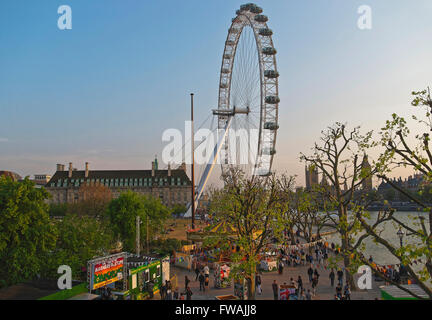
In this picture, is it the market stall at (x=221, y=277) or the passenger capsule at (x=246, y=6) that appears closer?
the market stall at (x=221, y=277)

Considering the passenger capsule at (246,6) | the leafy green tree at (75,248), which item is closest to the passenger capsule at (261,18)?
the passenger capsule at (246,6)

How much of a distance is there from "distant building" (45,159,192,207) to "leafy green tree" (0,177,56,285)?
95193 millimetres

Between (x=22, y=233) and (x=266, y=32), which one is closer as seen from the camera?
(x=22, y=233)

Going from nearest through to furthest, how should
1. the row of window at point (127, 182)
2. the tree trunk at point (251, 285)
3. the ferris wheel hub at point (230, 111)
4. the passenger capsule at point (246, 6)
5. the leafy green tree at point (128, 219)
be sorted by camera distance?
1. the tree trunk at point (251, 285)
2. the leafy green tree at point (128, 219)
3. the passenger capsule at point (246, 6)
4. the ferris wheel hub at point (230, 111)
5. the row of window at point (127, 182)

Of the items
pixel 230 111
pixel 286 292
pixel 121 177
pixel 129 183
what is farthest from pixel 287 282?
pixel 121 177

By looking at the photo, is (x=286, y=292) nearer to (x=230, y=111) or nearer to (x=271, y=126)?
(x=271, y=126)

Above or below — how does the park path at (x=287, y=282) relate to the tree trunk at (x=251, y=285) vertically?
below

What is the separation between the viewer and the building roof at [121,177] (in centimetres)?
11772

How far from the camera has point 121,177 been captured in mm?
119938

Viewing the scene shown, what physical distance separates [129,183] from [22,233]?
10161cm

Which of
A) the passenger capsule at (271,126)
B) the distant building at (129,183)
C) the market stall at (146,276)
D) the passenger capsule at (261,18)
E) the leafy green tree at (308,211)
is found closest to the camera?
the leafy green tree at (308,211)

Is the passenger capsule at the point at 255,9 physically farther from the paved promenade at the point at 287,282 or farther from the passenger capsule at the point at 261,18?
the paved promenade at the point at 287,282

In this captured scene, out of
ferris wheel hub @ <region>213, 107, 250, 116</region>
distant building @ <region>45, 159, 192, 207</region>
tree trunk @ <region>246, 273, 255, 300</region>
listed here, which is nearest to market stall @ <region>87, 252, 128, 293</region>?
tree trunk @ <region>246, 273, 255, 300</region>
